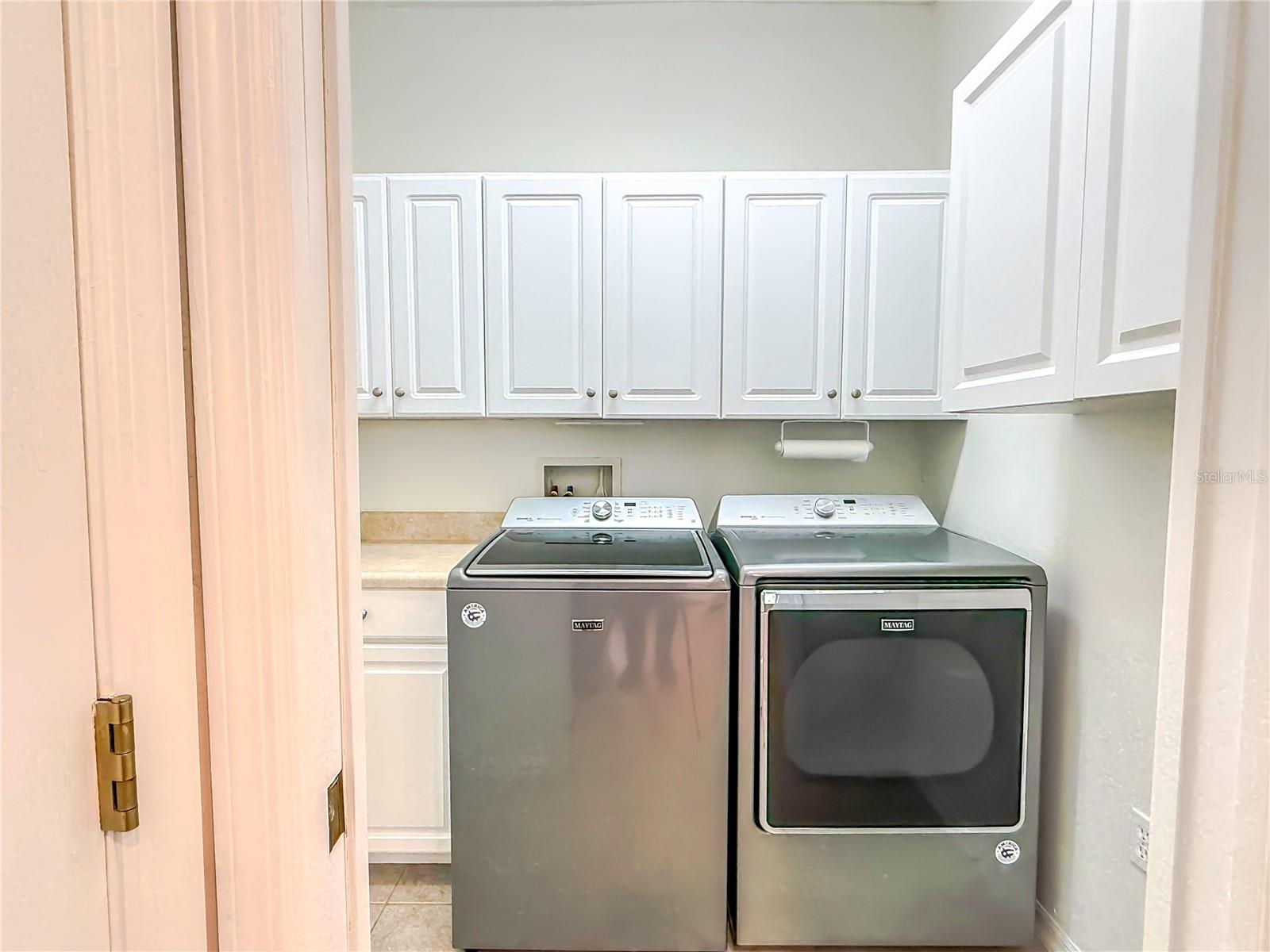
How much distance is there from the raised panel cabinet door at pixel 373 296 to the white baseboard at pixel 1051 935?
7.71ft

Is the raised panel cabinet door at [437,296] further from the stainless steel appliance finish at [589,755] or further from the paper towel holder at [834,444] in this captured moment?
the paper towel holder at [834,444]

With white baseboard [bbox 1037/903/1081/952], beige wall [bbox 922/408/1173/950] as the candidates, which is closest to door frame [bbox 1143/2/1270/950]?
beige wall [bbox 922/408/1173/950]

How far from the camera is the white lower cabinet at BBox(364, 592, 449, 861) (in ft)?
6.05

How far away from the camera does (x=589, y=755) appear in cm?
158

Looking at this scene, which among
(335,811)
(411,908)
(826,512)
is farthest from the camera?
(826,512)

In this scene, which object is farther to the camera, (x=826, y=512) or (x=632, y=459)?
(x=632, y=459)

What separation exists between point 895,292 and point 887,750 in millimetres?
1342

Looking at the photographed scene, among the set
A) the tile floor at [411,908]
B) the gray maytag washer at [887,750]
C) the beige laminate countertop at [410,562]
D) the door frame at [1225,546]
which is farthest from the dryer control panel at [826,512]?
the door frame at [1225,546]

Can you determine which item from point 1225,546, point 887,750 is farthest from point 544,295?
point 1225,546

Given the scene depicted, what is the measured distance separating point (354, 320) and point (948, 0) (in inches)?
99.4

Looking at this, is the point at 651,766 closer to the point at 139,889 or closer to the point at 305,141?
the point at 139,889

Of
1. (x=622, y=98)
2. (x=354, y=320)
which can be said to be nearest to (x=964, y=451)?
(x=622, y=98)

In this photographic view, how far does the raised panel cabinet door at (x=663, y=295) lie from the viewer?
202 centimetres

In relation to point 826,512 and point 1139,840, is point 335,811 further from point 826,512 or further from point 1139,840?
point 826,512
